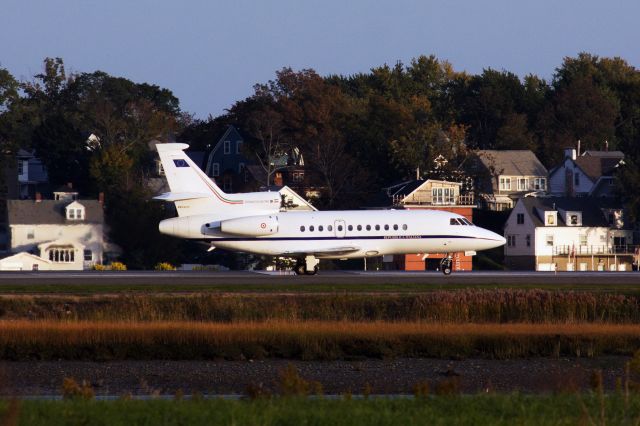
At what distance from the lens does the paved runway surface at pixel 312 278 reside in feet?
143

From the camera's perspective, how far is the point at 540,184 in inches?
4392

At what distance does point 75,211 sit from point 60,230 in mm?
2288

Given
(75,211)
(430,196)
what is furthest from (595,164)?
(75,211)

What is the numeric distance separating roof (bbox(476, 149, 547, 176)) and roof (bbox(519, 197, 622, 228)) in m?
14.0

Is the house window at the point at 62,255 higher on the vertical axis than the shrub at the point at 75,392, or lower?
higher

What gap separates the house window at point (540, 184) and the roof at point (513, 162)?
58cm

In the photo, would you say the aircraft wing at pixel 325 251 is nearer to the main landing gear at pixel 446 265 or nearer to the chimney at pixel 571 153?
the main landing gear at pixel 446 265

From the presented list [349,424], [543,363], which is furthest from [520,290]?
[349,424]

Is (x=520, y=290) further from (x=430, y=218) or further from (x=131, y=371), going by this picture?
(x=131, y=371)

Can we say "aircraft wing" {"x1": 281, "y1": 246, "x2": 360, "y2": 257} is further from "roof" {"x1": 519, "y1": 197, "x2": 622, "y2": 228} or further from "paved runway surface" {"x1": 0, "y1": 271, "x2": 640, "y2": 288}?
"roof" {"x1": 519, "y1": 197, "x2": 622, "y2": 228}

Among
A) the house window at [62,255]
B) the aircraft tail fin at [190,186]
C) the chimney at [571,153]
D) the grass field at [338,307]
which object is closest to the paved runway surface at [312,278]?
the aircraft tail fin at [190,186]

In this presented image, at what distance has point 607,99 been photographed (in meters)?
124

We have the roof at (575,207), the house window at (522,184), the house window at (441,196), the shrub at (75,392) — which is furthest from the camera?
the house window at (522,184)

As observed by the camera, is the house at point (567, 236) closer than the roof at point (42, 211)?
No
